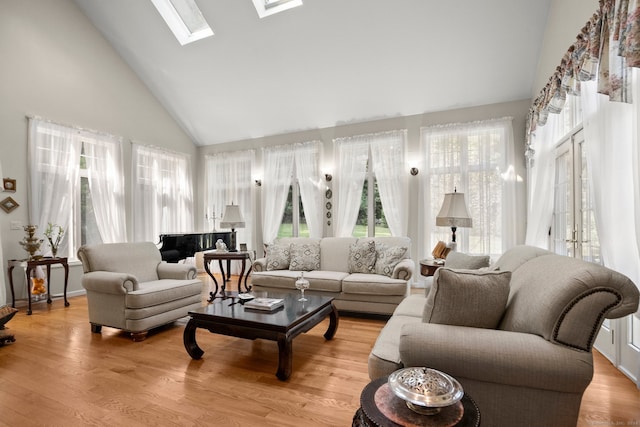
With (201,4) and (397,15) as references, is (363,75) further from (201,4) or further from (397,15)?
(201,4)

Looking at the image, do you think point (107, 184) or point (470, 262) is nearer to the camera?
point (470, 262)

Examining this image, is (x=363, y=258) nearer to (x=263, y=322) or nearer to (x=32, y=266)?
(x=263, y=322)

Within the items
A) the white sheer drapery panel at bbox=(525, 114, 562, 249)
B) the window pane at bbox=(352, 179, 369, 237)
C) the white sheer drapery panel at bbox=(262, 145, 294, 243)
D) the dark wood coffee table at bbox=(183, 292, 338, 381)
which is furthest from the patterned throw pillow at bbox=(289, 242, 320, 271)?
the white sheer drapery panel at bbox=(525, 114, 562, 249)

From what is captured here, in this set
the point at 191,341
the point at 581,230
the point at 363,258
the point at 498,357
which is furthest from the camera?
the point at 363,258

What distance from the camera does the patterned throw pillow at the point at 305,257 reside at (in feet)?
14.4

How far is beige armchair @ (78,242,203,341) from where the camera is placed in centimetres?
312

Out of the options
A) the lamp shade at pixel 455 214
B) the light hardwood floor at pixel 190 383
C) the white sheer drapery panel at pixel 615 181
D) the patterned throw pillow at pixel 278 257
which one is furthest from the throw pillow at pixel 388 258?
the white sheer drapery panel at pixel 615 181

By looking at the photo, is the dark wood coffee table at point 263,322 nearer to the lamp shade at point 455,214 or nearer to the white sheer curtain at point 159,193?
the lamp shade at point 455,214

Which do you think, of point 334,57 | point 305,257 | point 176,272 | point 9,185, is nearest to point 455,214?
point 305,257

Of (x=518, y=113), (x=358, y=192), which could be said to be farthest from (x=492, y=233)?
(x=358, y=192)

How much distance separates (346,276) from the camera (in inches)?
157

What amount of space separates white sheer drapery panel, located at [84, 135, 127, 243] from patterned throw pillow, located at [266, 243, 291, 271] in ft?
9.81

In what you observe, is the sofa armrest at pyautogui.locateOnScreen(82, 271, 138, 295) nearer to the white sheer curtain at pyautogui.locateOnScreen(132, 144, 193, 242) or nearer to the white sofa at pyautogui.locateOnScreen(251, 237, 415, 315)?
the white sofa at pyautogui.locateOnScreen(251, 237, 415, 315)

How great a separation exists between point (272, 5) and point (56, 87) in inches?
139
